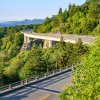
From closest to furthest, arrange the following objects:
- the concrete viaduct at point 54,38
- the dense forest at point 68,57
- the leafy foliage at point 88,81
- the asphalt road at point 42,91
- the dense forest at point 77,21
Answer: the leafy foliage at point 88,81 < the dense forest at point 68,57 < the asphalt road at point 42,91 < the concrete viaduct at point 54,38 < the dense forest at point 77,21

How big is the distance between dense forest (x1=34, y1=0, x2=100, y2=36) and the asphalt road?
61.8m

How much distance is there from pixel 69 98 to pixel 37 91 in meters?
16.1

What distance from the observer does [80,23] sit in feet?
407

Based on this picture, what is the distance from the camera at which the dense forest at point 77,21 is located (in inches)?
4738

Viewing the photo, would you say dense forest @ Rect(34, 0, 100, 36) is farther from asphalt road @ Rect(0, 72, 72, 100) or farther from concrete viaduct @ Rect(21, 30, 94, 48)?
asphalt road @ Rect(0, 72, 72, 100)

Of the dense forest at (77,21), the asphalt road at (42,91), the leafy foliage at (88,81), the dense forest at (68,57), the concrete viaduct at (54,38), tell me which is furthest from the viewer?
the dense forest at (77,21)

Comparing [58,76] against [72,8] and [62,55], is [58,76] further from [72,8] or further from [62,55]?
[72,8]

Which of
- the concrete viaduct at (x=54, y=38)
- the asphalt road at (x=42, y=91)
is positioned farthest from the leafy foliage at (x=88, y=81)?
the concrete viaduct at (x=54, y=38)

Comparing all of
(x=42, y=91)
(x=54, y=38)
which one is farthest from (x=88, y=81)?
(x=54, y=38)

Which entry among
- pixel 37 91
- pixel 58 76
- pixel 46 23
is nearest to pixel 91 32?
pixel 46 23

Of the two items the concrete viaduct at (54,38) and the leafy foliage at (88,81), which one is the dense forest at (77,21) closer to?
the concrete viaduct at (54,38)

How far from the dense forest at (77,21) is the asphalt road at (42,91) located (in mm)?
61780

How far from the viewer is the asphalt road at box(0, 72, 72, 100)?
35625mm

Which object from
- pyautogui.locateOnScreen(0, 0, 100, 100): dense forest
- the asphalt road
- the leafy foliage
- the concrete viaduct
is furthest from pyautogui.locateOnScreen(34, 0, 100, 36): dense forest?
the leafy foliage
